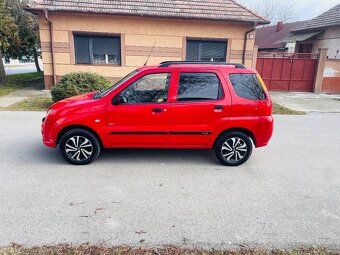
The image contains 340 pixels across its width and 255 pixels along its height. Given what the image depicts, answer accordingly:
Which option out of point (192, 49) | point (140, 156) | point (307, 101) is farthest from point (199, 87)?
point (307, 101)

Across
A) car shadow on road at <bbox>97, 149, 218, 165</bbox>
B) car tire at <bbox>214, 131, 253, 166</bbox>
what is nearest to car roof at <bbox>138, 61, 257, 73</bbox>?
car tire at <bbox>214, 131, 253, 166</bbox>

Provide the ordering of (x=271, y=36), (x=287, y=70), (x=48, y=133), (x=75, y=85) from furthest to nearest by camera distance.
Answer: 1. (x=271, y=36)
2. (x=287, y=70)
3. (x=75, y=85)
4. (x=48, y=133)

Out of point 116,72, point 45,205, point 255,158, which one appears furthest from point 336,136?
point 116,72

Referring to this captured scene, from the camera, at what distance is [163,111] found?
14.9ft

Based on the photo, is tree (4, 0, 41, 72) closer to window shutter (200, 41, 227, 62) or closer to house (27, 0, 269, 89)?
house (27, 0, 269, 89)

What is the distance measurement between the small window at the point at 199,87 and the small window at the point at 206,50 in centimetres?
912

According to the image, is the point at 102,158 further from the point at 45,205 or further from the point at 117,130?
the point at 45,205

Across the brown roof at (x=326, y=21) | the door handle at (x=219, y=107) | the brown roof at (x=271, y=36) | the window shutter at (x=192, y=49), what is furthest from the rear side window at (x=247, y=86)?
the brown roof at (x=271, y=36)

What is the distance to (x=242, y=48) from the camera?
43.7 feet

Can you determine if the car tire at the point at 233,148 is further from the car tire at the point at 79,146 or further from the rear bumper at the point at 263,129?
the car tire at the point at 79,146

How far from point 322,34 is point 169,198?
1917 cm

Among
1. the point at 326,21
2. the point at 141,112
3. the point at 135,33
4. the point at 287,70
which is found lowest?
the point at 141,112

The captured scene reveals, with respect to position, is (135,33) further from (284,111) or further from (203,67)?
(203,67)

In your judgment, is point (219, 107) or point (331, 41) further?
point (331, 41)
